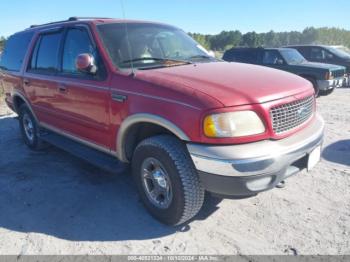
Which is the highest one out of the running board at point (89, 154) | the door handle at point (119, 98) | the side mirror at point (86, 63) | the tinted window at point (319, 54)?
the side mirror at point (86, 63)

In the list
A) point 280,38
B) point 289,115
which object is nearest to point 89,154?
point 289,115

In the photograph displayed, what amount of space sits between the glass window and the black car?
3126 mm

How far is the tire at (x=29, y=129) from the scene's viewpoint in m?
5.46

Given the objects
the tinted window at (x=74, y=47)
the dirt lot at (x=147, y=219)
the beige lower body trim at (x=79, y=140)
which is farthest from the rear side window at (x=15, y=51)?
the dirt lot at (x=147, y=219)

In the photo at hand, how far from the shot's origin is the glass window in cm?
1119

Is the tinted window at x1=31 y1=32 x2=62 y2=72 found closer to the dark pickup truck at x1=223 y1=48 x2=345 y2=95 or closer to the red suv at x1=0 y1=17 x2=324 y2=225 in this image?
the red suv at x1=0 y1=17 x2=324 y2=225

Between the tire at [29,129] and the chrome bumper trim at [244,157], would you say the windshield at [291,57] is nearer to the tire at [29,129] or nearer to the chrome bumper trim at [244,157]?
the tire at [29,129]

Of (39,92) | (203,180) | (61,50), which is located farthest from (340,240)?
(39,92)

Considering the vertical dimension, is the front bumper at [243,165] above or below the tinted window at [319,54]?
below

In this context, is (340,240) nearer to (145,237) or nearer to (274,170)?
(274,170)

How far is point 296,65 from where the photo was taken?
10.8 metres

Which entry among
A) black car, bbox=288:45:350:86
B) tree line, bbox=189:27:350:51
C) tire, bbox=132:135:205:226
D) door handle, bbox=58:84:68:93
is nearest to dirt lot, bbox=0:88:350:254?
tire, bbox=132:135:205:226

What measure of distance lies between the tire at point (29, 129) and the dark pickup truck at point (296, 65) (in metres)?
8.36

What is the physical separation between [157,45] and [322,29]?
106 m
